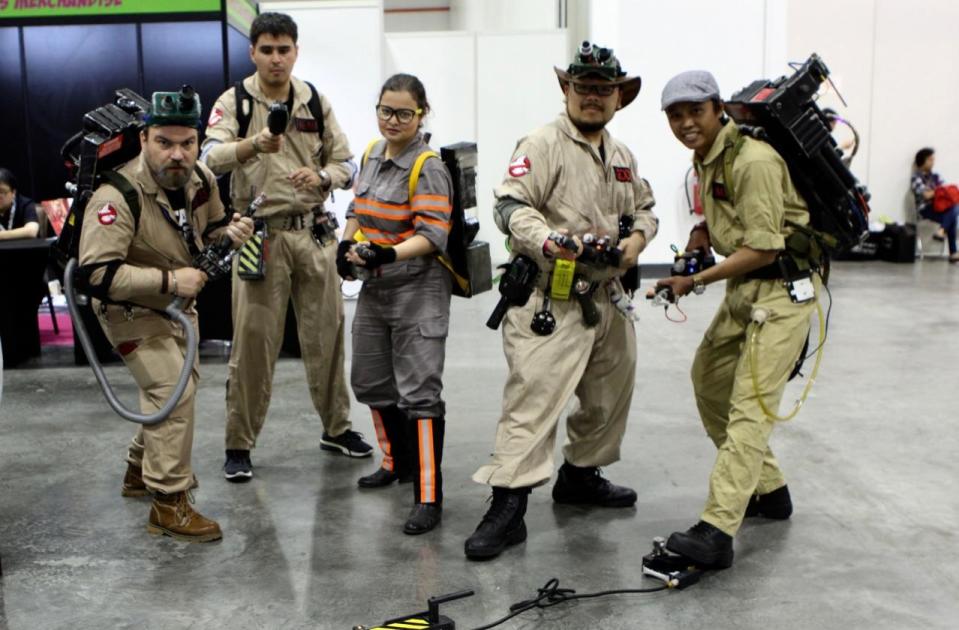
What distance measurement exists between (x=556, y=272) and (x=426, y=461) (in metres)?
0.91

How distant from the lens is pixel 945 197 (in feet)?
40.1

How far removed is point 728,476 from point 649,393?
256cm

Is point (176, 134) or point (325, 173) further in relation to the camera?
point (325, 173)

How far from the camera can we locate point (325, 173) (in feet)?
14.5

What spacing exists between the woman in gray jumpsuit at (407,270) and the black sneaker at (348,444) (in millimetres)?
752

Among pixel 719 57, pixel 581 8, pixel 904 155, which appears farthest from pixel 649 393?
pixel 904 155

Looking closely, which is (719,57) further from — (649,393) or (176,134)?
(176,134)

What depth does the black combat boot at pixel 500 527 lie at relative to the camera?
354cm

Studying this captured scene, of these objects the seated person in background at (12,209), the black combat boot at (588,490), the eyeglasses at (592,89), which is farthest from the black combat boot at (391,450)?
the seated person in background at (12,209)

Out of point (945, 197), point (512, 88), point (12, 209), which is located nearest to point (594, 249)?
point (12, 209)

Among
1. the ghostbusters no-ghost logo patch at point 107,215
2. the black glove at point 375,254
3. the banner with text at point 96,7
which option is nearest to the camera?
the ghostbusters no-ghost logo patch at point 107,215

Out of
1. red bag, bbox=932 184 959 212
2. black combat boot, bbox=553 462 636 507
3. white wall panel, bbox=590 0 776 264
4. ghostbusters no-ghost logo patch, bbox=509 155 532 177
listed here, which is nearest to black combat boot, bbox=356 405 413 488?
black combat boot, bbox=553 462 636 507

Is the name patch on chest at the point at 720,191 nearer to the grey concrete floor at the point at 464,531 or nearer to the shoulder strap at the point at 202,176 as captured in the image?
the grey concrete floor at the point at 464,531

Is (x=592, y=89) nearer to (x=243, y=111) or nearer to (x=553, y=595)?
(x=243, y=111)
